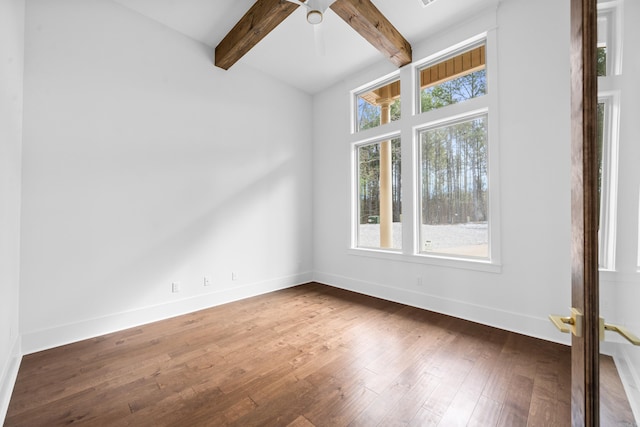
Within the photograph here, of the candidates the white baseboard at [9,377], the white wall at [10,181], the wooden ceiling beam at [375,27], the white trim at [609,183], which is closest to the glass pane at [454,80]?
the wooden ceiling beam at [375,27]

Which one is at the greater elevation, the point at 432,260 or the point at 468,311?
the point at 432,260

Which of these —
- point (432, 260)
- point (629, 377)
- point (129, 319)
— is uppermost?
point (629, 377)

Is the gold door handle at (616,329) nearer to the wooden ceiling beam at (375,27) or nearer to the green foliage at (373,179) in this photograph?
the wooden ceiling beam at (375,27)

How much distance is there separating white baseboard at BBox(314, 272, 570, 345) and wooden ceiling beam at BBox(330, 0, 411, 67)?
295cm

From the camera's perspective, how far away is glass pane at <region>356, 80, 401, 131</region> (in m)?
3.90

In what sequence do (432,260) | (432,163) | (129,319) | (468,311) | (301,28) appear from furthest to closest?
(432,163) < (432,260) < (301,28) < (468,311) < (129,319)

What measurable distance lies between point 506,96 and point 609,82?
7.63 feet

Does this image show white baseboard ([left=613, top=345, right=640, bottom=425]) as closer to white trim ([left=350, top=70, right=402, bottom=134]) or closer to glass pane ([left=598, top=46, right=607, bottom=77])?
glass pane ([left=598, top=46, right=607, bottom=77])

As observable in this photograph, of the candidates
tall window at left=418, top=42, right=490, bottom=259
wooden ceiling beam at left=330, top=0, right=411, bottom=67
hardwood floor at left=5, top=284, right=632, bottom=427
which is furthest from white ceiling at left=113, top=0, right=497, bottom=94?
hardwood floor at left=5, top=284, right=632, bottom=427

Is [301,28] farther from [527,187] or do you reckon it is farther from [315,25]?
[527,187]

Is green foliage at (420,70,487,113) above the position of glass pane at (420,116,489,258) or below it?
above

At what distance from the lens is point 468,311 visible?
2.95 m

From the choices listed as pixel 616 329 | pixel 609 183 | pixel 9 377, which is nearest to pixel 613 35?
pixel 609 183

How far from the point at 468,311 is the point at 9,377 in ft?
12.9
